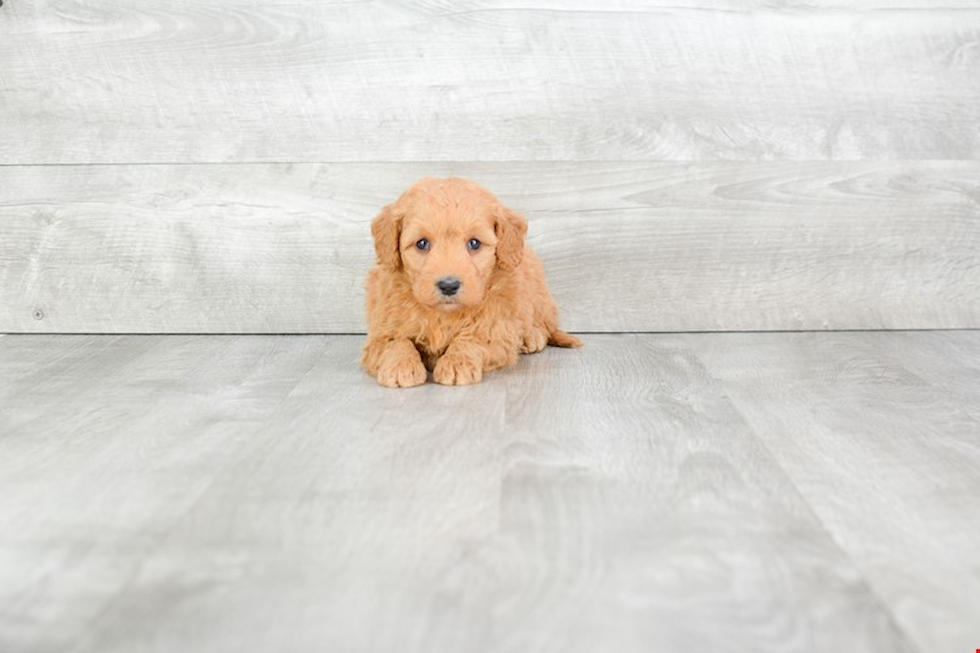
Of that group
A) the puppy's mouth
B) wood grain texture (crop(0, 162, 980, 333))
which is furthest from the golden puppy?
wood grain texture (crop(0, 162, 980, 333))

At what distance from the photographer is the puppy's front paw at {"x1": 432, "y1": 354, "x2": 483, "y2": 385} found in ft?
5.15

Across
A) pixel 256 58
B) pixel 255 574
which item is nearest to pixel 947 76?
pixel 256 58

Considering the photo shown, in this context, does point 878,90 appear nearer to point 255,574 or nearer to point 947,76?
point 947,76

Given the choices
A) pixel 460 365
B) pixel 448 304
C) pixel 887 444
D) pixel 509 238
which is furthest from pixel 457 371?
pixel 887 444

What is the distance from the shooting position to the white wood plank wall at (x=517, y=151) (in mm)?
1979

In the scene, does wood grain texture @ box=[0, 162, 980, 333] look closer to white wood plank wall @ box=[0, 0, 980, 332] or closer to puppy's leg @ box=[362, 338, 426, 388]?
white wood plank wall @ box=[0, 0, 980, 332]

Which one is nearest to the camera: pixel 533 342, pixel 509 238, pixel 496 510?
pixel 496 510

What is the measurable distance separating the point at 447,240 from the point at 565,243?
567mm

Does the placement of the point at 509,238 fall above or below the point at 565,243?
above

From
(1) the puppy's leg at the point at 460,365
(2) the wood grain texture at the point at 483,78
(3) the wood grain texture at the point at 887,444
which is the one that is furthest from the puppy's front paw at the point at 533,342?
(2) the wood grain texture at the point at 483,78

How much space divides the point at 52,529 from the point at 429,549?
40 centimetres

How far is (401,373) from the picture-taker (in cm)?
155

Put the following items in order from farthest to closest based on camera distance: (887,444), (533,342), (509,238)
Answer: (533,342) → (509,238) → (887,444)

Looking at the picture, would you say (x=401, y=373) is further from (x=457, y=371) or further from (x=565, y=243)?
(x=565, y=243)
